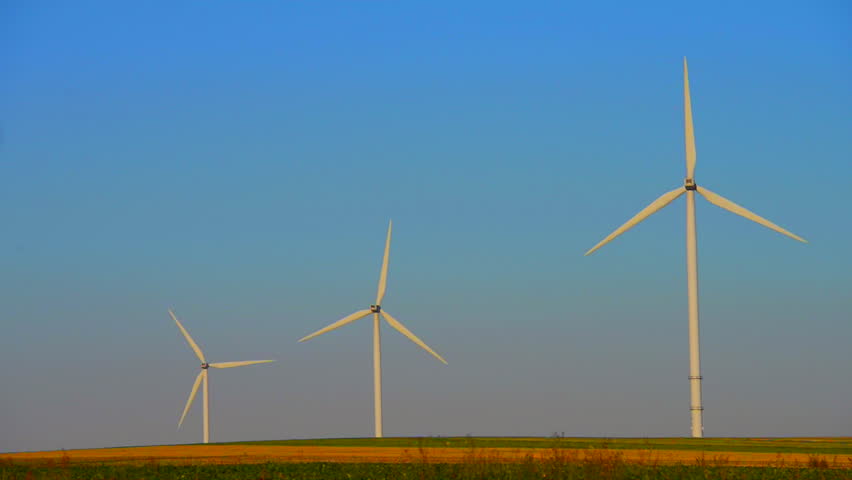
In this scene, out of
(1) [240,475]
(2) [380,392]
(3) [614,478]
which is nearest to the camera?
(3) [614,478]

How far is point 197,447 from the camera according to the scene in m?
80.2

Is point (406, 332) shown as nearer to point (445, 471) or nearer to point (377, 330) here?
point (377, 330)

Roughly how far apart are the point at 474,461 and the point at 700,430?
42.6 metres

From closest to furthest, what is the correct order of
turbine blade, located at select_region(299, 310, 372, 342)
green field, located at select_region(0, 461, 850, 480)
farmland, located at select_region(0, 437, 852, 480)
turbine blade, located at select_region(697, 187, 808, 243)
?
1. green field, located at select_region(0, 461, 850, 480)
2. farmland, located at select_region(0, 437, 852, 480)
3. turbine blade, located at select_region(697, 187, 808, 243)
4. turbine blade, located at select_region(299, 310, 372, 342)

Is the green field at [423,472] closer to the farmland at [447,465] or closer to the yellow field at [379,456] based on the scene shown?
the farmland at [447,465]

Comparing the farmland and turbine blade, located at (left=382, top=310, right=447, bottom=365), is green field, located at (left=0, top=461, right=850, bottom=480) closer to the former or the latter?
the farmland

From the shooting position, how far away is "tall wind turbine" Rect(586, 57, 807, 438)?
85250 mm

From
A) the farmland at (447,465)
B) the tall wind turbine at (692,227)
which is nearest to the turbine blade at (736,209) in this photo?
the tall wind turbine at (692,227)

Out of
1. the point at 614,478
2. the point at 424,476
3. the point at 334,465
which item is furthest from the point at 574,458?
the point at 334,465

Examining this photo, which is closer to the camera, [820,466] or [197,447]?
[820,466]

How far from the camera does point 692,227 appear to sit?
87.9m

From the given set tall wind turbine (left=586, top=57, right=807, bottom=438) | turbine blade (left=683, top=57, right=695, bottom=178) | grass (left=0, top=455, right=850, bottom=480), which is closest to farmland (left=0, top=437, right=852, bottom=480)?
grass (left=0, top=455, right=850, bottom=480)

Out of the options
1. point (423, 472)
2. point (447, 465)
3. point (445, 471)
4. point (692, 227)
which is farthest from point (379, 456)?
point (692, 227)

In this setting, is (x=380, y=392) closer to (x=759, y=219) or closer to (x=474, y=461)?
(x=759, y=219)
